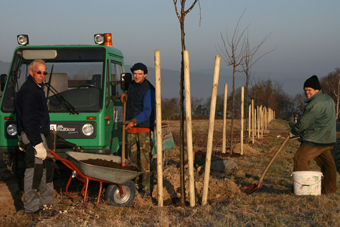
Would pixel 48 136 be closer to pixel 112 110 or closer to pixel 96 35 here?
pixel 112 110

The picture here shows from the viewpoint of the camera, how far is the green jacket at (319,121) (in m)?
5.68

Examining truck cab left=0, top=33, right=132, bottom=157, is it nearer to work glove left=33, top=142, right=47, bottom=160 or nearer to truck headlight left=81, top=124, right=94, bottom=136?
truck headlight left=81, top=124, right=94, bottom=136

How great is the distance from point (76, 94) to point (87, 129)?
71cm

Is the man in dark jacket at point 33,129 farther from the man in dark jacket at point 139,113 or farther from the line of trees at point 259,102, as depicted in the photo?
the line of trees at point 259,102

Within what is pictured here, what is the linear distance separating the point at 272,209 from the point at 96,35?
4433 millimetres

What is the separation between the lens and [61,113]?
6074 millimetres

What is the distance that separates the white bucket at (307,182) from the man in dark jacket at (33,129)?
393 cm

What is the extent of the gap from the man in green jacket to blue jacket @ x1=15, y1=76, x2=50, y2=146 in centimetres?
403

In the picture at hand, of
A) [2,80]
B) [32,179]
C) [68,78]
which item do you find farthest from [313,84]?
[2,80]

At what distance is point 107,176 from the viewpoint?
488 centimetres

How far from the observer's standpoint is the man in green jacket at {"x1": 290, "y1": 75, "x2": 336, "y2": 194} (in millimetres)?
5695

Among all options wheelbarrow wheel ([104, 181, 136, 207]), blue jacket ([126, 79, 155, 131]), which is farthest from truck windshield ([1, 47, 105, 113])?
wheelbarrow wheel ([104, 181, 136, 207])

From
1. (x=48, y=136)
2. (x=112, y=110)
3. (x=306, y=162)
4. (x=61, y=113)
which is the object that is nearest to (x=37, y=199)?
(x=48, y=136)

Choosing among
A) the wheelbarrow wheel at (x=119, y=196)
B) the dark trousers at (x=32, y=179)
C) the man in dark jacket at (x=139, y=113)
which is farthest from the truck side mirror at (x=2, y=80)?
the wheelbarrow wheel at (x=119, y=196)
